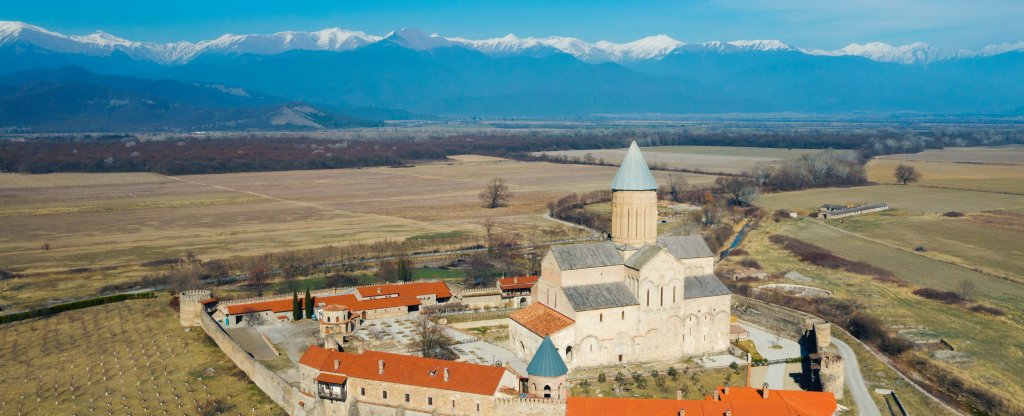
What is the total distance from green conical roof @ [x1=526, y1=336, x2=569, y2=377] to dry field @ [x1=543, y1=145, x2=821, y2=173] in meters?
109

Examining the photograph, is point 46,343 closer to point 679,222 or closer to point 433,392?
point 433,392

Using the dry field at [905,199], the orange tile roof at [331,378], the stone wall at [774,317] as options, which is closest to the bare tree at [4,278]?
the orange tile roof at [331,378]

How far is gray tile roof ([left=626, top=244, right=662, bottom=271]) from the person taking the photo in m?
39.8

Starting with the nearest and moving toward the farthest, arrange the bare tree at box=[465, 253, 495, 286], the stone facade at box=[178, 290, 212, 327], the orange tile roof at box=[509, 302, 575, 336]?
1. the orange tile roof at box=[509, 302, 575, 336]
2. the stone facade at box=[178, 290, 212, 327]
3. the bare tree at box=[465, 253, 495, 286]

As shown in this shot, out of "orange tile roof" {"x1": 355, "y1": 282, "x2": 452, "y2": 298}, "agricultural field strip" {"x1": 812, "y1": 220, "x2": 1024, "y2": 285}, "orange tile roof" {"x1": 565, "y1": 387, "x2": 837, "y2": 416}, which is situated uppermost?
"orange tile roof" {"x1": 565, "y1": 387, "x2": 837, "y2": 416}

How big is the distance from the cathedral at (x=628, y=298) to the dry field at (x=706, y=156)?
96.1 meters

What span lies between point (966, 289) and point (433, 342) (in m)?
35.4

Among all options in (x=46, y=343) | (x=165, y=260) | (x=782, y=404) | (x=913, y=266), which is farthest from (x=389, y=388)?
(x=913, y=266)

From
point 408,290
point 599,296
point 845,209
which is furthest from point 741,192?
point 599,296

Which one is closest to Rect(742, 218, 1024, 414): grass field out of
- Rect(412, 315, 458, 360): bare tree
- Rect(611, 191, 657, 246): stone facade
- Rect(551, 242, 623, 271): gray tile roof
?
Rect(611, 191, 657, 246): stone facade

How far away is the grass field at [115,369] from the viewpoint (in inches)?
1363

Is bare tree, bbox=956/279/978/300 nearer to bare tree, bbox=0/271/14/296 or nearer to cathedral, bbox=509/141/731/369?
cathedral, bbox=509/141/731/369

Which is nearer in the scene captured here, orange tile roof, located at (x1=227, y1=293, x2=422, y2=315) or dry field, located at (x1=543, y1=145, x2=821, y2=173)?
orange tile roof, located at (x1=227, y1=293, x2=422, y2=315)

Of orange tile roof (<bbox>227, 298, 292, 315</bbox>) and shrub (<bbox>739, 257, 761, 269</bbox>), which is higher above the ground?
orange tile roof (<bbox>227, 298, 292, 315</bbox>)
